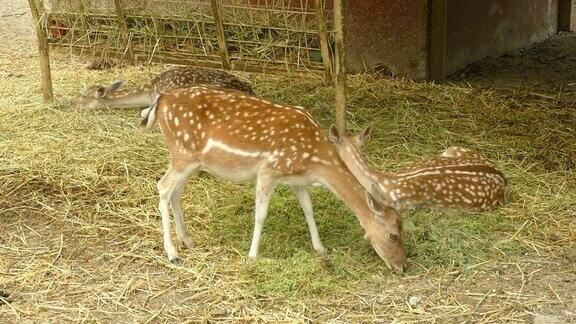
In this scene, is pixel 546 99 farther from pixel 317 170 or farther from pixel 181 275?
pixel 181 275

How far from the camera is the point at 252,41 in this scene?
7.81m

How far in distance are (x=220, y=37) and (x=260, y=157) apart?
9.56 feet

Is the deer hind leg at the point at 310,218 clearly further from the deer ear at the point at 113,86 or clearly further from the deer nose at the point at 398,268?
the deer ear at the point at 113,86

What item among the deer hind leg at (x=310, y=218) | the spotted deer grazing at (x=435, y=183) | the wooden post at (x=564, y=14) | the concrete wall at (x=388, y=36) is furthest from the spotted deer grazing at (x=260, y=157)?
the wooden post at (x=564, y=14)

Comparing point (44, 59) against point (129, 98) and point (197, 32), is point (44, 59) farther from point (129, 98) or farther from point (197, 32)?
point (197, 32)

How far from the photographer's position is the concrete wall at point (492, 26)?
29.0 ft

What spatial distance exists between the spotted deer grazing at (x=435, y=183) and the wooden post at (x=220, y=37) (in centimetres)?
212

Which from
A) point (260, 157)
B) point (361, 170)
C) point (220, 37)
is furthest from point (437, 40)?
point (260, 157)

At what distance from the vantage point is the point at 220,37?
7.55 m

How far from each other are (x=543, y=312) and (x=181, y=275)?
185cm

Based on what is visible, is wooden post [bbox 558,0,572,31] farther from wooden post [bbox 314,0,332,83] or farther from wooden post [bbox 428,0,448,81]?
wooden post [bbox 314,0,332,83]

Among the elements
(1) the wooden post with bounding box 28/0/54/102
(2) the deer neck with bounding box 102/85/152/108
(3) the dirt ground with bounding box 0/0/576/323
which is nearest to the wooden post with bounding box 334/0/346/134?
(3) the dirt ground with bounding box 0/0/576/323

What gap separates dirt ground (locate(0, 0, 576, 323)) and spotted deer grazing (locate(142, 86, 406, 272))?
0.67ft

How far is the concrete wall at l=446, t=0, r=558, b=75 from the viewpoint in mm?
8828
